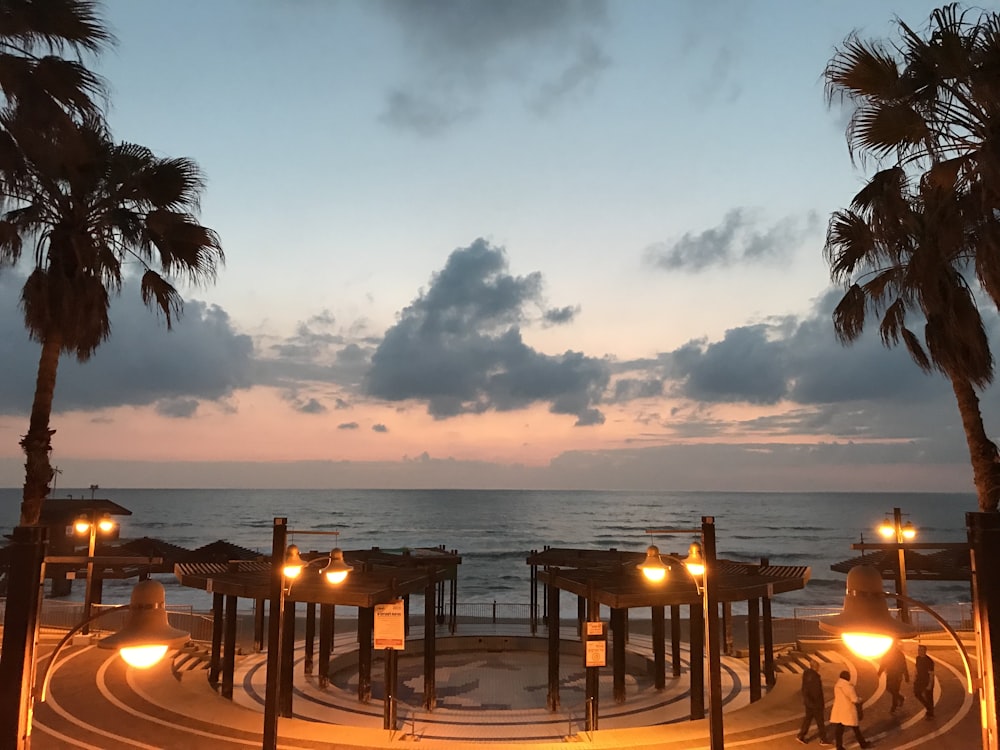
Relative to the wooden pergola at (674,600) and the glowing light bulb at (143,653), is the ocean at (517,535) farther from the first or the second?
the glowing light bulb at (143,653)

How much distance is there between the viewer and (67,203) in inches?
682

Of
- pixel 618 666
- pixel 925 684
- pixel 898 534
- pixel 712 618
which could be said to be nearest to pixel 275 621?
pixel 712 618

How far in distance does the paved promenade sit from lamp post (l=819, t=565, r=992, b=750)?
1042 cm

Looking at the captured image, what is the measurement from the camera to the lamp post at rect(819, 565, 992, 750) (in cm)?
506

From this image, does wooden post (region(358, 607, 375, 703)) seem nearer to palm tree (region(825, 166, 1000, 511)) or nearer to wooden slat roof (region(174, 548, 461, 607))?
wooden slat roof (region(174, 548, 461, 607))

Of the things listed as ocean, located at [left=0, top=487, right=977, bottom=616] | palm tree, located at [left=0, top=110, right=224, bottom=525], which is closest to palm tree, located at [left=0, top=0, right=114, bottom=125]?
palm tree, located at [left=0, top=110, right=224, bottom=525]

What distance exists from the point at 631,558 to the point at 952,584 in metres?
68.1

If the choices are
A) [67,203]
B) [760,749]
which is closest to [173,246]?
[67,203]

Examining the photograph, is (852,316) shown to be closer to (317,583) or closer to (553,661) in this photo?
(553,661)

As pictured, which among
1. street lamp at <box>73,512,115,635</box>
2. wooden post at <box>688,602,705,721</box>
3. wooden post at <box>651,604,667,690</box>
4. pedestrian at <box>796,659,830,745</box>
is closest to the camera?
pedestrian at <box>796,659,830,745</box>

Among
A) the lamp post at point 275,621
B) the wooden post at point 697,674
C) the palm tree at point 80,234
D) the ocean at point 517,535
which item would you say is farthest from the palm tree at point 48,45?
the ocean at point 517,535

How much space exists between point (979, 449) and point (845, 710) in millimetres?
7985

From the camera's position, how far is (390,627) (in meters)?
16.9

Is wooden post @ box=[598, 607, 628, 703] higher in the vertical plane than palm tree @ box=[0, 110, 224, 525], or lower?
lower
